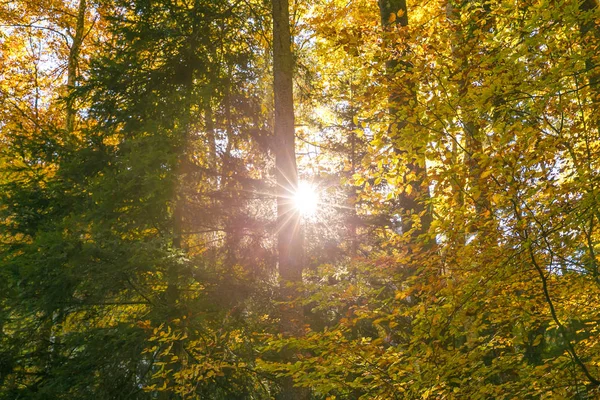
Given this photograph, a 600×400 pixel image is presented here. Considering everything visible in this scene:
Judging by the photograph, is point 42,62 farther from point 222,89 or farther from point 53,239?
point 53,239

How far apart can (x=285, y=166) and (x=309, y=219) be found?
1.34 meters

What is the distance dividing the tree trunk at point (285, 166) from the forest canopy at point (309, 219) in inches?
1.2

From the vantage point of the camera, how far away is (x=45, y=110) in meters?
14.0

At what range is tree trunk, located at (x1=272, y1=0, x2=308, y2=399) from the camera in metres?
6.62

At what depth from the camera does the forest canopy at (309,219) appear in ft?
12.0

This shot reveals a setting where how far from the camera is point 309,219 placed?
26.0 feet

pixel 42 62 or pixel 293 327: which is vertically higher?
pixel 42 62

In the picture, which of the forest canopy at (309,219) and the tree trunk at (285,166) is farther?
the tree trunk at (285,166)

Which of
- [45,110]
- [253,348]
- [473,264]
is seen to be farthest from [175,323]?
[45,110]

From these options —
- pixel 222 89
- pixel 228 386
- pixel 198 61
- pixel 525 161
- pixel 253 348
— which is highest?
pixel 198 61

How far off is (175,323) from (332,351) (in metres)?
2.47

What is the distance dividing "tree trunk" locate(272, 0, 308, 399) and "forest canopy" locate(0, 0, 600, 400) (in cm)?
3

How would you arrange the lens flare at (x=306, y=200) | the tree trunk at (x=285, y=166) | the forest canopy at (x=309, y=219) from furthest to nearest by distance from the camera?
the lens flare at (x=306, y=200) → the tree trunk at (x=285, y=166) → the forest canopy at (x=309, y=219)

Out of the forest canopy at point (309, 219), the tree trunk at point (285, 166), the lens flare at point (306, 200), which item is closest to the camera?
the forest canopy at point (309, 219)
